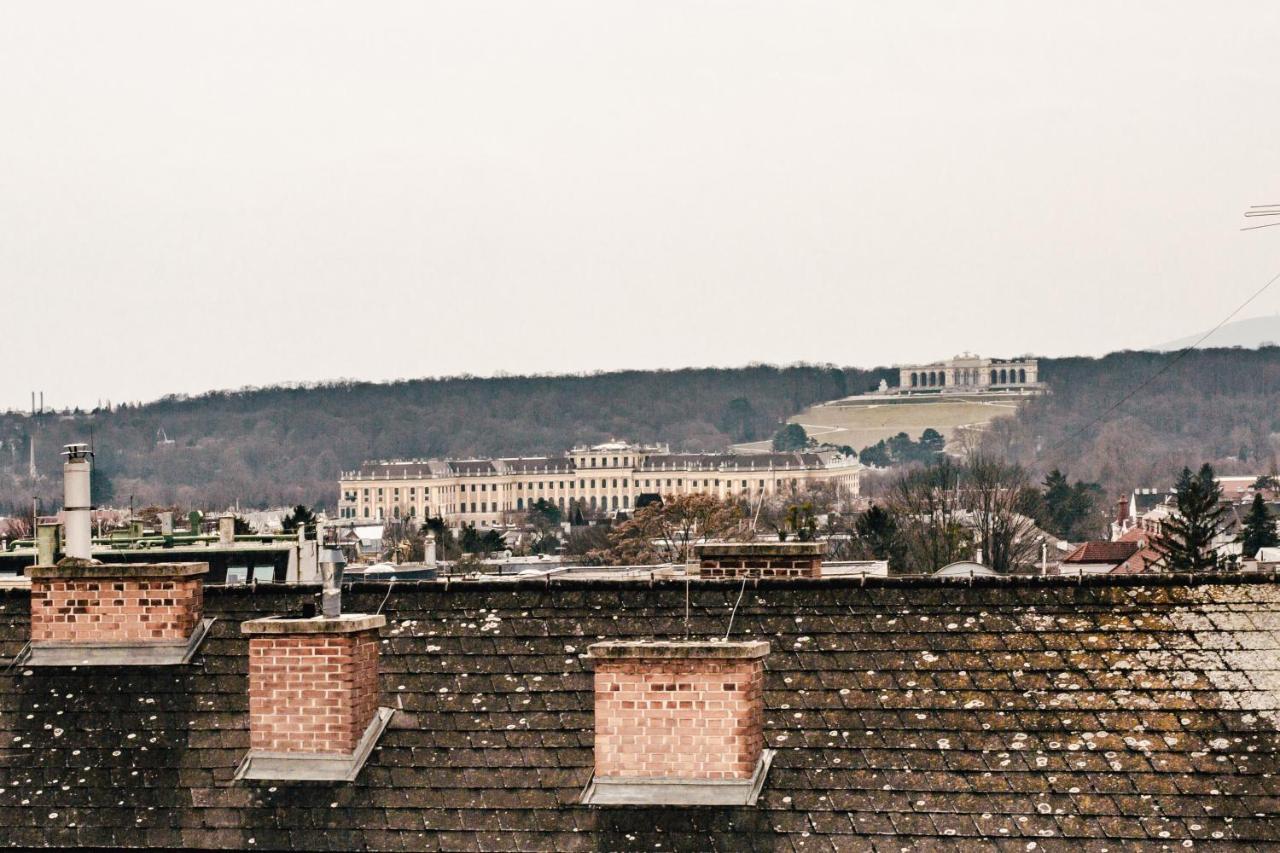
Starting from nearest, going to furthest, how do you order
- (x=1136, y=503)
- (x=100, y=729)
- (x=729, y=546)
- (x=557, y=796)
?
1. (x=557, y=796)
2. (x=100, y=729)
3. (x=729, y=546)
4. (x=1136, y=503)

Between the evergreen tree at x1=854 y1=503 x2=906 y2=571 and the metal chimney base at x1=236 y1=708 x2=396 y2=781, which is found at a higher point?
the metal chimney base at x1=236 y1=708 x2=396 y2=781

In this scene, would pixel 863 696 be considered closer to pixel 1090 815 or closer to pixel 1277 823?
pixel 1090 815

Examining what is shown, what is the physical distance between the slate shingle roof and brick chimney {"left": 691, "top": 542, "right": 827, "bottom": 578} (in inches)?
57.2

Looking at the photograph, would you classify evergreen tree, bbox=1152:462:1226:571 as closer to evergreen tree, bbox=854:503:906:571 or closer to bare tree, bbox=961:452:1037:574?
bare tree, bbox=961:452:1037:574

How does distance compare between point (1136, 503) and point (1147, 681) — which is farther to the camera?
point (1136, 503)

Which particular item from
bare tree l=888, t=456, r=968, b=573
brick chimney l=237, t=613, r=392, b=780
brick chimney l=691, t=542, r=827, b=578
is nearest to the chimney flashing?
brick chimney l=237, t=613, r=392, b=780

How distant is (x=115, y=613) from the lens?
14734mm

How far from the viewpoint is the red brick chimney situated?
1459cm

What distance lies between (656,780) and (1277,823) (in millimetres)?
3393

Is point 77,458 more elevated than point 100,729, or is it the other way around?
point 77,458

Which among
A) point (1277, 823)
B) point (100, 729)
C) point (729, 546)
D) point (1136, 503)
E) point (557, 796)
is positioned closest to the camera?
point (1277, 823)

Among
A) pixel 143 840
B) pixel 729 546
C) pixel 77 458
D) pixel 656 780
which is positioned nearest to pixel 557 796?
pixel 656 780

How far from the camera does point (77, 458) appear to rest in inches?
634

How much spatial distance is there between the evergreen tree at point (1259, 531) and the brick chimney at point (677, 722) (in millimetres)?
74437
